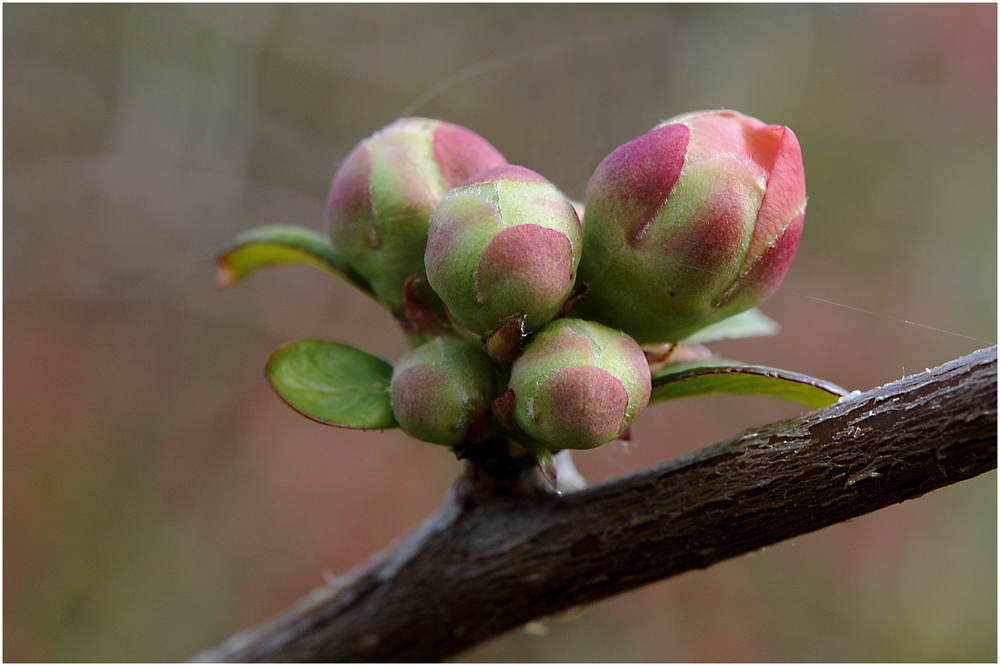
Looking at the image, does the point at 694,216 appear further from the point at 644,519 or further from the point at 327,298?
the point at 327,298

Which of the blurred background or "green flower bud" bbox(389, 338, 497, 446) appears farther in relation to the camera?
the blurred background

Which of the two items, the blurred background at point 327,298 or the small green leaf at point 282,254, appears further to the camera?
the blurred background at point 327,298

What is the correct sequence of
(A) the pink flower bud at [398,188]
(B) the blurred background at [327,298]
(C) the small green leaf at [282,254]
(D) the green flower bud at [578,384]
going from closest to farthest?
(D) the green flower bud at [578,384] < (A) the pink flower bud at [398,188] < (C) the small green leaf at [282,254] < (B) the blurred background at [327,298]

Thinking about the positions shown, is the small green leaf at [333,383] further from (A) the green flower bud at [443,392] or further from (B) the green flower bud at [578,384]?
(B) the green flower bud at [578,384]

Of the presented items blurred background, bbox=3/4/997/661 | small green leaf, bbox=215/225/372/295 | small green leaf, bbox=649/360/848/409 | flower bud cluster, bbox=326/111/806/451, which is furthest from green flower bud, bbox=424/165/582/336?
blurred background, bbox=3/4/997/661

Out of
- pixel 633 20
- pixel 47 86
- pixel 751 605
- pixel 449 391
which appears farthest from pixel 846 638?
pixel 47 86

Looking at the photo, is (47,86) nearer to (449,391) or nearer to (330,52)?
(330,52)

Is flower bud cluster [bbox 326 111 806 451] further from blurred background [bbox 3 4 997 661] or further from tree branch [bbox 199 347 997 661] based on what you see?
blurred background [bbox 3 4 997 661]

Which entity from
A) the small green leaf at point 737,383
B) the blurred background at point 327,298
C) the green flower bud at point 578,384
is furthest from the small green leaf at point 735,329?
the blurred background at point 327,298
